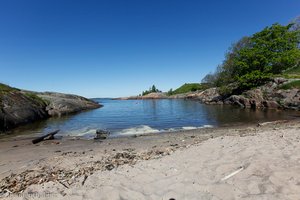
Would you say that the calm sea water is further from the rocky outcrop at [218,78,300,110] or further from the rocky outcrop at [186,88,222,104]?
the rocky outcrop at [186,88,222,104]

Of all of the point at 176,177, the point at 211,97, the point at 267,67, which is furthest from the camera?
the point at 211,97

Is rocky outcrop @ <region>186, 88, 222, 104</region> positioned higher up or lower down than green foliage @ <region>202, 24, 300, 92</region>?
lower down

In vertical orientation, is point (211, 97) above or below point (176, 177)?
above

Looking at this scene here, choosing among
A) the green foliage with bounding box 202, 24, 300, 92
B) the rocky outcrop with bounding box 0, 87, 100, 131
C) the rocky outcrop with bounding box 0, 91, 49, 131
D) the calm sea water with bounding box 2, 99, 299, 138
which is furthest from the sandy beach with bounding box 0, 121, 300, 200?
the green foliage with bounding box 202, 24, 300, 92

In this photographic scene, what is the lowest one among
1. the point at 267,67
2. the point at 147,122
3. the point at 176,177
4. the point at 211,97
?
the point at 147,122

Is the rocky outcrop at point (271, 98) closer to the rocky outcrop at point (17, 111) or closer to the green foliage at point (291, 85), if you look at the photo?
the green foliage at point (291, 85)

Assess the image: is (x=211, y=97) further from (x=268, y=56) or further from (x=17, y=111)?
(x=17, y=111)

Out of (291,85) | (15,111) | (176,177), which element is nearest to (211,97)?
(291,85)

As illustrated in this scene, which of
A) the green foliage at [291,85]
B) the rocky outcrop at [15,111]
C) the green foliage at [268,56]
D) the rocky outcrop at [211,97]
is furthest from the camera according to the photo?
the rocky outcrop at [211,97]

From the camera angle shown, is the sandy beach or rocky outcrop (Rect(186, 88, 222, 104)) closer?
the sandy beach

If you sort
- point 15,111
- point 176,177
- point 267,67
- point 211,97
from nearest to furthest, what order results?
point 176,177 < point 15,111 < point 267,67 < point 211,97

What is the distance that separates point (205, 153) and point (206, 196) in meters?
2.86

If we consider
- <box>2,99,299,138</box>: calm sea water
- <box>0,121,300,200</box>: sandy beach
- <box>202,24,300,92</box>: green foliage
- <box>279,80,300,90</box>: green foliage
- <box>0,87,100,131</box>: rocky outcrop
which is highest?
<box>202,24,300,92</box>: green foliage

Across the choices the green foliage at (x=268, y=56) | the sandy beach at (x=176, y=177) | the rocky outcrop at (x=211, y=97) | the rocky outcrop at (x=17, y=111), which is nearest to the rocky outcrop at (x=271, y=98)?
the green foliage at (x=268, y=56)
